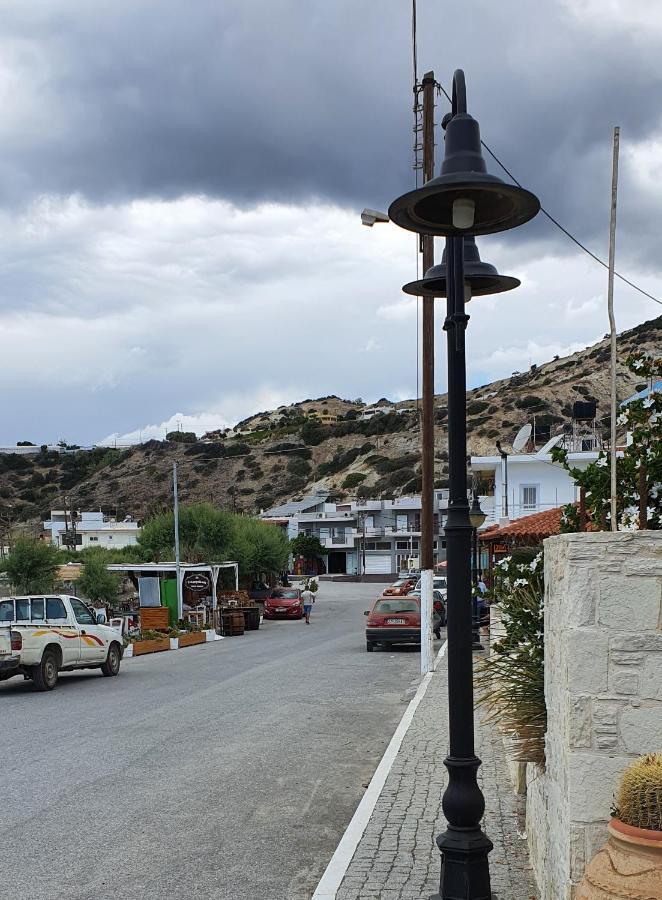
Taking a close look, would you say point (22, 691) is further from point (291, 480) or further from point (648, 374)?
point (291, 480)

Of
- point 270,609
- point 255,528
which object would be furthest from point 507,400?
point 270,609

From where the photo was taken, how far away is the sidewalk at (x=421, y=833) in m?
6.11

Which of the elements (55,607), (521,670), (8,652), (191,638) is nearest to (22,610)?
(55,607)

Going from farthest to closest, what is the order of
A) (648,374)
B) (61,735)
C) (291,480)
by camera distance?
1. (291,480)
2. (61,735)
3. (648,374)

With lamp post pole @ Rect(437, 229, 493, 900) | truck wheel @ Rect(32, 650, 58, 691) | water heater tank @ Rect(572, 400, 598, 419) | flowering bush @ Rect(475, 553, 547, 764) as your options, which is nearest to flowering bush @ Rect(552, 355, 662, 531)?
flowering bush @ Rect(475, 553, 547, 764)

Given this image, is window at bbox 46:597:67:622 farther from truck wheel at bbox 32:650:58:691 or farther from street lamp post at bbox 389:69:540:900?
→ street lamp post at bbox 389:69:540:900

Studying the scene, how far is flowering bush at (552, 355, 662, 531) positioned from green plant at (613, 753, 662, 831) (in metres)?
1.86

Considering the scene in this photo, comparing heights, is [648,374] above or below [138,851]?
above

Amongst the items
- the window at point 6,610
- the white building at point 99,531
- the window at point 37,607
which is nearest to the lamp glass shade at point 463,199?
the window at point 37,607

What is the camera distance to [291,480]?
422ft

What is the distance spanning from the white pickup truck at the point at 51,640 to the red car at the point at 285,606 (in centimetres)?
2344

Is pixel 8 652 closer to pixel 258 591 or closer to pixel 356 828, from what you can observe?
pixel 356 828

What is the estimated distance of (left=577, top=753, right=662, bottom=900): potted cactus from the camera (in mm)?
3734

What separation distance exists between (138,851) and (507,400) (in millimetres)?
116064
